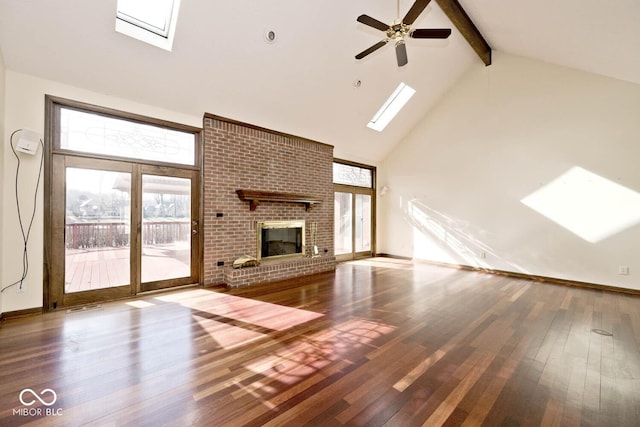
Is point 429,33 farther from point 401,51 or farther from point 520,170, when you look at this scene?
point 520,170

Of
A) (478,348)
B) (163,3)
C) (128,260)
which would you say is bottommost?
(478,348)

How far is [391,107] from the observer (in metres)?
6.54

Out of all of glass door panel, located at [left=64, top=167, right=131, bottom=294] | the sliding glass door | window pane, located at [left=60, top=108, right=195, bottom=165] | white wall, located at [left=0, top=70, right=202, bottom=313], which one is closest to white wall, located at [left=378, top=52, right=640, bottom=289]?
the sliding glass door

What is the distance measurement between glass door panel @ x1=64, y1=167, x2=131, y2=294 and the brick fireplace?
3.60ft

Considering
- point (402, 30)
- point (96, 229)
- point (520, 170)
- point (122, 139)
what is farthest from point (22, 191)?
point (520, 170)

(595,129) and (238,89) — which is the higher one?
(238,89)

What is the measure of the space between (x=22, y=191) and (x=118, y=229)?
3.38 ft

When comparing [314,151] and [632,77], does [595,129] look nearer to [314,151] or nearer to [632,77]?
[632,77]

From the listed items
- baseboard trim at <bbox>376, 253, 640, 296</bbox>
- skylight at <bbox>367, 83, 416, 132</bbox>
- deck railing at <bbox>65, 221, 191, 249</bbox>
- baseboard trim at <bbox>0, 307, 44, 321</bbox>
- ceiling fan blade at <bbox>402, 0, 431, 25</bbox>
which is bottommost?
baseboard trim at <bbox>376, 253, 640, 296</bbox>

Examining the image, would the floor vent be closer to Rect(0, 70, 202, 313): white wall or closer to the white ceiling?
Rect(0, 70, 202, 313): white wall

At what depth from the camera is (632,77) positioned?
4.20 metres

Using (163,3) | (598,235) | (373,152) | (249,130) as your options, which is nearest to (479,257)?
(598,235)

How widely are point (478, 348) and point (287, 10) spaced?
Result: 14.6 ft

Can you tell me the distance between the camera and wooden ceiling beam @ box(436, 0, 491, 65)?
418 cm
